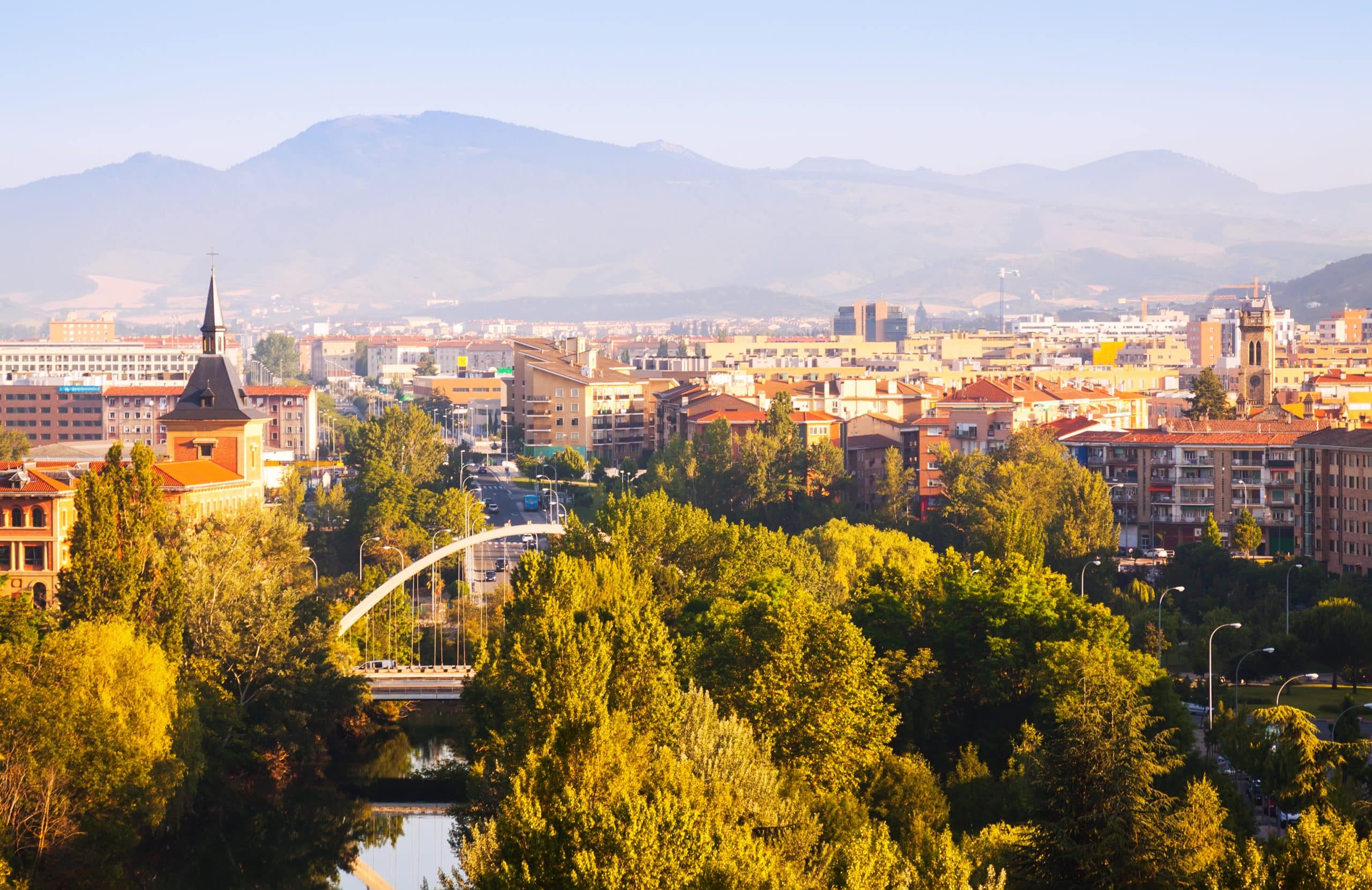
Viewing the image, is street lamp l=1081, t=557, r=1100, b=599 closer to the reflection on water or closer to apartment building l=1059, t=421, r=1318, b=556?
apartment building l=1059, t=421, r=1318, b=556

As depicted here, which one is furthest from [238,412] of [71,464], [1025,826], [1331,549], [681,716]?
[1025,826]

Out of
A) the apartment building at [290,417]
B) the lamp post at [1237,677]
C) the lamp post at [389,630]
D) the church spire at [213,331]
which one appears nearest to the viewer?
the lamp post at [1237,677]

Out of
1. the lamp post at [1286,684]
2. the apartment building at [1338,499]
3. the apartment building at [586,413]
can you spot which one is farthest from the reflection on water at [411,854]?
Result: the apartment building at [586,413]

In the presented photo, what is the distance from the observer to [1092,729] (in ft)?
116

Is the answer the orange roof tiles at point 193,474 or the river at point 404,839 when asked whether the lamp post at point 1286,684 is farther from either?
the orange roof tiles at point 193,474

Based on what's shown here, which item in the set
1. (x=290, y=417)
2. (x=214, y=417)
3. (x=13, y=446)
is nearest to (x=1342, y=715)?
(x=214, y=417)

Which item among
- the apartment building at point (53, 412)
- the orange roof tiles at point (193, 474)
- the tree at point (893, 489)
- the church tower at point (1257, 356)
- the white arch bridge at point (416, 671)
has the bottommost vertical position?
the white arch bridge at point (416, 671)

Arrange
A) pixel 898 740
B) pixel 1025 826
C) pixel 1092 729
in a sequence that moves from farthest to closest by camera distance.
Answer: pixel 898 740 < pixel 1025 826 < pixel 1092 729

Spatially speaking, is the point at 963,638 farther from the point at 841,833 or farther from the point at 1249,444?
the point at 1249,444

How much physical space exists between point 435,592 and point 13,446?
58157 mm

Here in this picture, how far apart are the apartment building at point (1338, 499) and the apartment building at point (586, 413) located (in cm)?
6521

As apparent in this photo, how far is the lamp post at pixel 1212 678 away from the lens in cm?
5470

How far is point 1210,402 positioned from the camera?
11406 cm

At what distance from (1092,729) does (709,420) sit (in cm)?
9133
